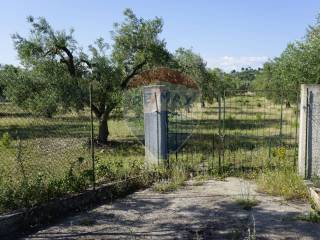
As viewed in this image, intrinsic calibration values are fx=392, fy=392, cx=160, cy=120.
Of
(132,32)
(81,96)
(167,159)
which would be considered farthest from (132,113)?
(167,159)

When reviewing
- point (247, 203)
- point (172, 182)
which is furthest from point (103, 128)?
point (247, 203)

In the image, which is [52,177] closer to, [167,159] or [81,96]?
[167,159]

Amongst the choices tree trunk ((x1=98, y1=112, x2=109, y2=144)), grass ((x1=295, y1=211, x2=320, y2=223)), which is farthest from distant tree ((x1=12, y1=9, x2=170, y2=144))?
grass ((x1=295, y1=211, x2=320, y2=223))

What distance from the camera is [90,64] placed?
15.1 meters

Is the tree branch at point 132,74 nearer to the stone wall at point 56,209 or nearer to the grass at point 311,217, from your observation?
the stone wall at point 56,209

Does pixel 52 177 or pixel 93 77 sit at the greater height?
pixel 93 77

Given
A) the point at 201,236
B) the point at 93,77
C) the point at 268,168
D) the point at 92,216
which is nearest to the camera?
the point at 201,236

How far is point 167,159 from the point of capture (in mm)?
9102

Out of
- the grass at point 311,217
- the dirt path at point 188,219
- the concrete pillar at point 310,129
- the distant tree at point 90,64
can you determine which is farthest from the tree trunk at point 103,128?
the grass at point 311,217

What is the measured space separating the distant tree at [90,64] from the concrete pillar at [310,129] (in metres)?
7.47

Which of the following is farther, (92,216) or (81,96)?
(81,96)

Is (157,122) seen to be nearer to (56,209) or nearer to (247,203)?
(247,203)

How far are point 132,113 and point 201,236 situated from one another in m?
8.95

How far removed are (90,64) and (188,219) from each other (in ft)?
33.7
